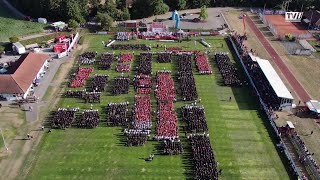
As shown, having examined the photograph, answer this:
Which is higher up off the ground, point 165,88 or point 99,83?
point 99,83

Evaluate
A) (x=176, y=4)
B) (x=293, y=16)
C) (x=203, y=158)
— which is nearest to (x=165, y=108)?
(x=203, y=158)

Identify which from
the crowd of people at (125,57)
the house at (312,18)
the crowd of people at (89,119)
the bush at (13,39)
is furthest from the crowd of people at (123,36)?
the house at (312,18)

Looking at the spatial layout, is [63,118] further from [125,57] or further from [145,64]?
[125,57]

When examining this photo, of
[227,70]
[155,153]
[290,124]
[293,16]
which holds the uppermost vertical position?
[293,16]

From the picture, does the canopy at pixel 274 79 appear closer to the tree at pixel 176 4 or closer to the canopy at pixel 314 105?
Result: the canopy at pixel 314 105

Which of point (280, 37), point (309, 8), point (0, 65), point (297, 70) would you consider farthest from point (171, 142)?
point (309, 8)

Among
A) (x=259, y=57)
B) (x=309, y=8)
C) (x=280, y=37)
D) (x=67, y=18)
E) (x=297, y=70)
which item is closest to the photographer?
(x=297, y=70)

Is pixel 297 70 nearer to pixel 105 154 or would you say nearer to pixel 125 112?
pixel 125 112
